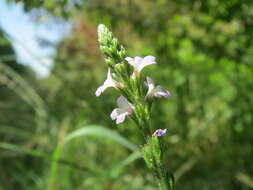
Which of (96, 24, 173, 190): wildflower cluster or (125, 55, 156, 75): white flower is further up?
(125, 55, 156, 75): white flower

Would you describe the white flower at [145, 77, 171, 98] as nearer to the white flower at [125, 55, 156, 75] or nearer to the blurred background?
the white flower at [125, 55, 156, 75]

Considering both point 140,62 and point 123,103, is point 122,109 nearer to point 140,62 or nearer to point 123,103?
point 123,103

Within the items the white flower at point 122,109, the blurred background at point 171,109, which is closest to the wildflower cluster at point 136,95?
the white flower at point 122,109

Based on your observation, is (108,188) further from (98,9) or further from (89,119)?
(98,9)

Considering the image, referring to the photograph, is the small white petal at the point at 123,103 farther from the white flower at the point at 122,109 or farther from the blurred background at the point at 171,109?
the blurred background at the point at 171,109

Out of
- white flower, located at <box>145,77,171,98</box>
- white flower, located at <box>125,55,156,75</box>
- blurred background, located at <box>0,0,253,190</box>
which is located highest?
blurred background, located at <box>0,0,253,190</box>

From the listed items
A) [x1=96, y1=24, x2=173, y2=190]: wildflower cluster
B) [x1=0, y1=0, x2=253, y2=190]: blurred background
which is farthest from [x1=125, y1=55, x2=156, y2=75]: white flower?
[x1=0, y1=0, x2=253, y2=190]: blurred background

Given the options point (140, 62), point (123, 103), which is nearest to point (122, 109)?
point (123, 103)

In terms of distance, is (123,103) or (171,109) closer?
(123,103)

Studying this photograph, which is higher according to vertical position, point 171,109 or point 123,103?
point 171,109

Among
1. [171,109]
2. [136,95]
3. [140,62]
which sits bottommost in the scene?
[136,95]
